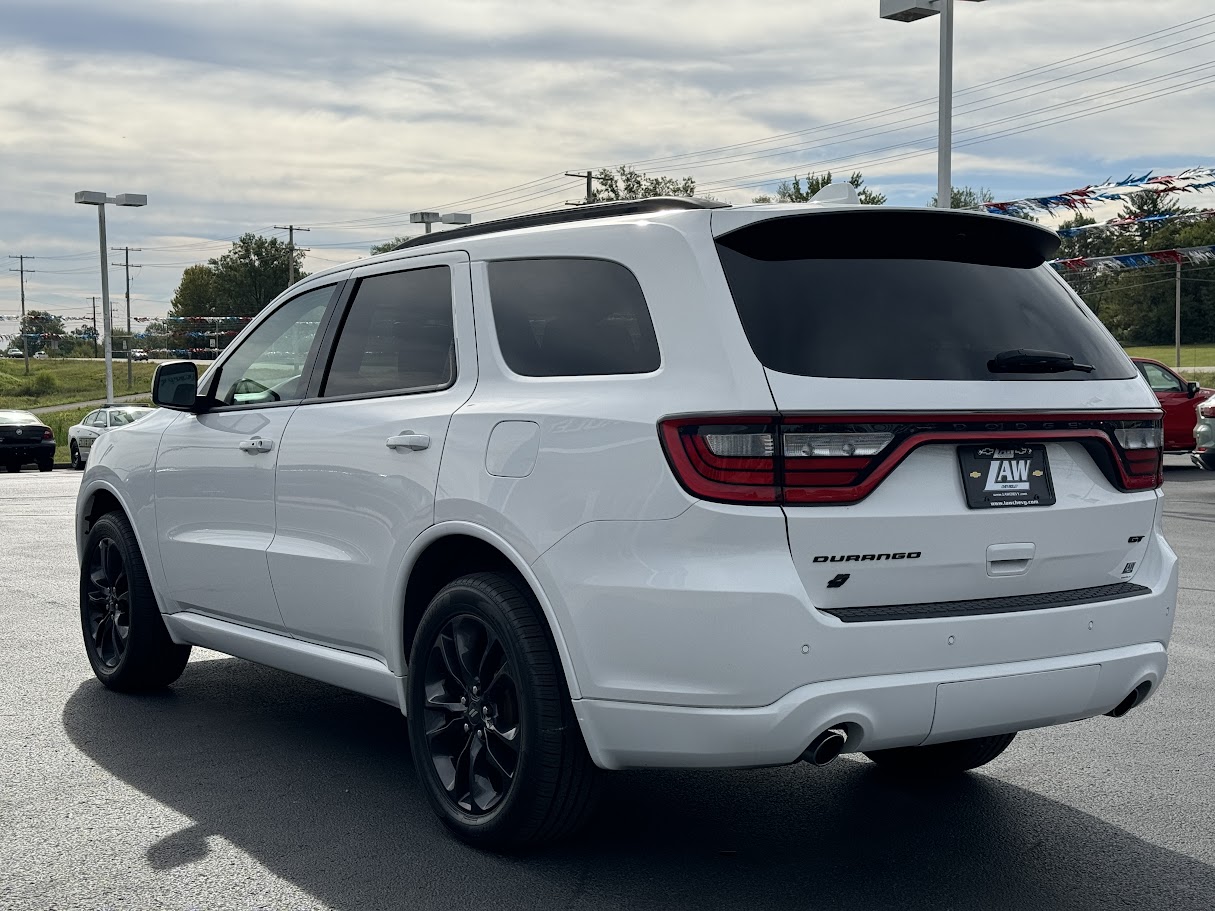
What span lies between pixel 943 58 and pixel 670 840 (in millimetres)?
14908

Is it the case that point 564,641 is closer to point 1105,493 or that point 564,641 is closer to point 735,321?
point 735,321

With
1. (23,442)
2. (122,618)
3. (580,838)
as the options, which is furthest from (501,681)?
(23,442)

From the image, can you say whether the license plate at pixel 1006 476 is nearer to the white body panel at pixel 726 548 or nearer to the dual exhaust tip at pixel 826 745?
the white body panel at pixel 726 548

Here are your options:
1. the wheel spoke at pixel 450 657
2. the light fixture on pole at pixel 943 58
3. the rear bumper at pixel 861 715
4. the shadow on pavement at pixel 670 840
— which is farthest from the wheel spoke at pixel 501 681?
the light fixture on pole at pixel 943 58

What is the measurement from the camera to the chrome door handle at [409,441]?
444 cm

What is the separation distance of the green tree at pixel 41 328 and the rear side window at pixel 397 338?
134208 mm

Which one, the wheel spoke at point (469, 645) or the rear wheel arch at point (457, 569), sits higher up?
the rear wheel arch at point (457, 569)

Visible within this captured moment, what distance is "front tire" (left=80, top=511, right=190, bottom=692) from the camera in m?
6.29

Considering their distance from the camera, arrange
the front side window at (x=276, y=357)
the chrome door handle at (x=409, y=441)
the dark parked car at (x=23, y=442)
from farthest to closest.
Answer: the dark parked car at (x=23, y=442) < the front side window at (x=276, y=357) < the chrome door handle at (x=409, y=441)

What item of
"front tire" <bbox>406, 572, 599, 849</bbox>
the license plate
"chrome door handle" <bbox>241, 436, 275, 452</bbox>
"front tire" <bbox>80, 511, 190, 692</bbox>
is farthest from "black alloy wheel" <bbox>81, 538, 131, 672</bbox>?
the license plate

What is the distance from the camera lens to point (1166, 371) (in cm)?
2097

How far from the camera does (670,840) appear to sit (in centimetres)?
438

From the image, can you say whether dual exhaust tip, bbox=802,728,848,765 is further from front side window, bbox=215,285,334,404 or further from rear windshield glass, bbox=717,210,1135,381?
front side window, bbox=215,285,334,404

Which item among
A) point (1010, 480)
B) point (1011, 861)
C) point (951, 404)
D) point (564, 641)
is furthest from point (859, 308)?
point (1011, 861)
